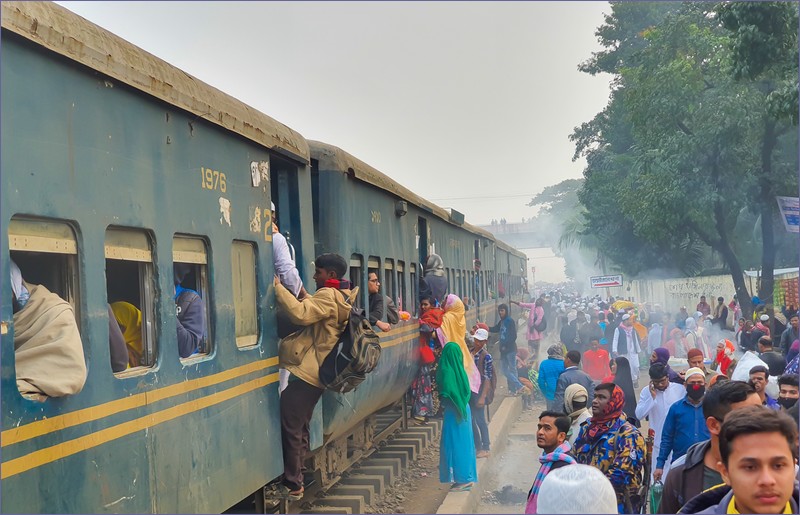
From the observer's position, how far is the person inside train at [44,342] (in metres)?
3.57

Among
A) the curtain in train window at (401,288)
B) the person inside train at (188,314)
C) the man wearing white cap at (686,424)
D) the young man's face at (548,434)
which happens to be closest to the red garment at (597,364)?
the curtain in train window at (401,288)

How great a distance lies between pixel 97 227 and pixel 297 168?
3344 mm

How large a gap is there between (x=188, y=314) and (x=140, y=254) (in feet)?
2.32

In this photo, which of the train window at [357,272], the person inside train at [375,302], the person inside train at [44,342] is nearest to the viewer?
the person inside train at [44,342]

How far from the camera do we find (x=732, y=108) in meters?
20.0

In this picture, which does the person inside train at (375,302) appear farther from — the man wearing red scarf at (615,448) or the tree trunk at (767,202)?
the tree trunk at (767,202)

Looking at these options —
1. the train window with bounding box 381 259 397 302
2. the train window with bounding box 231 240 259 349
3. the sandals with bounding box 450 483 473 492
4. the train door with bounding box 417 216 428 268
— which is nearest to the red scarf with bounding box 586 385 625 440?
the train window with bounding box 231 240 259 349

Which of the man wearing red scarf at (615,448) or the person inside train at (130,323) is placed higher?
the person inside train at (130,323)

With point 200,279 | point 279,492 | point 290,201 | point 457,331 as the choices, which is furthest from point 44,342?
point 457,331

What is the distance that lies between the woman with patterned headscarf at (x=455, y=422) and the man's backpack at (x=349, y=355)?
341cm

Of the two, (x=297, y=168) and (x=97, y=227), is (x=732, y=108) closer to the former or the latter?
(x=297, y=168)

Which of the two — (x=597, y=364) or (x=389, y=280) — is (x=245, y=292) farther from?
(x=597, y=364)

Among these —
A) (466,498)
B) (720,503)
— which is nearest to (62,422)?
(720,503)

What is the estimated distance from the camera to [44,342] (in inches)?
144
